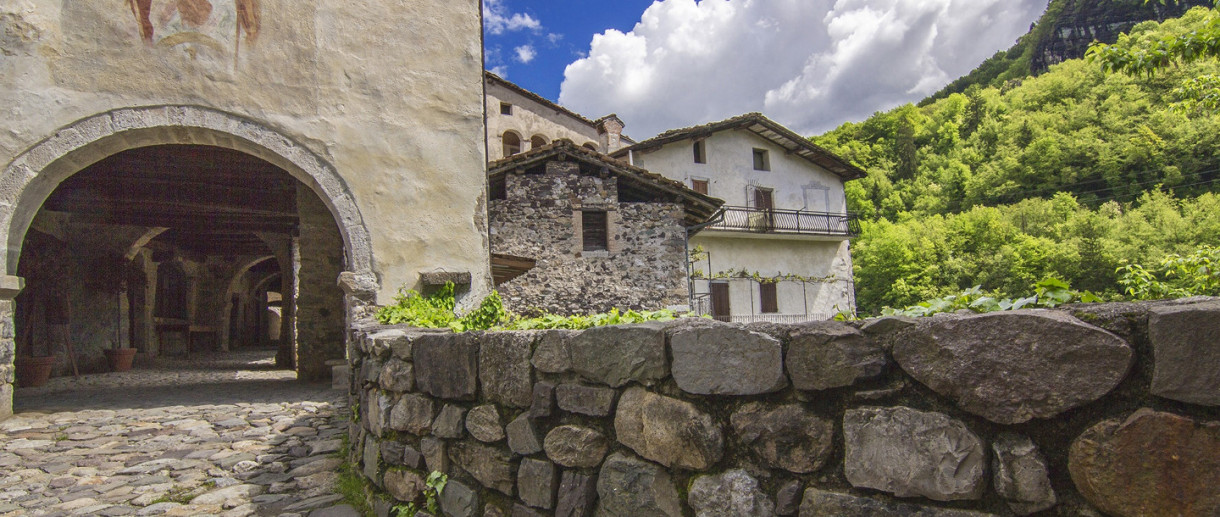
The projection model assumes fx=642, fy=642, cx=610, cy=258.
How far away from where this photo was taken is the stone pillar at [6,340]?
20.7 ft

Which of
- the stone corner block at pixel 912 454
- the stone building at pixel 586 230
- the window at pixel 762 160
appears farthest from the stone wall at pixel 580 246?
the stone corner block at pixel 912 454

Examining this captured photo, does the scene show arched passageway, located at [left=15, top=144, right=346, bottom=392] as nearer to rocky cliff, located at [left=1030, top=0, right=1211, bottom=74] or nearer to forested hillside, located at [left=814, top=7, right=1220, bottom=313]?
forested hillside, located at [left=814, top=7, right=1220, bottom=313]

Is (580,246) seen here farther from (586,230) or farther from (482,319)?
(482,319)

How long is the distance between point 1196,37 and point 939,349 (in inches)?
212

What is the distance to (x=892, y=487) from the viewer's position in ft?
4.64

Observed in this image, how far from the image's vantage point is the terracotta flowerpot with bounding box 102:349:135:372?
11672 mm

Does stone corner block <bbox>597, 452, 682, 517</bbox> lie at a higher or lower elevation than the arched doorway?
lower

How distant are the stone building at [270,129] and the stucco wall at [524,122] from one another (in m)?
13.0

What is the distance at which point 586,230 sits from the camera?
13.8 meters

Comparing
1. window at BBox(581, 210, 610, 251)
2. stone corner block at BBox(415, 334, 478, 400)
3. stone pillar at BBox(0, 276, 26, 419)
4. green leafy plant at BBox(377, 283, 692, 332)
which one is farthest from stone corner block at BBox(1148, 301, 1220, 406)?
window at BBox(581, 210, 610, 251)

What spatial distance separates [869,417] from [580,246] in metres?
12.2

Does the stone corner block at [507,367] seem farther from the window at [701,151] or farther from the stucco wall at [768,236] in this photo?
the window at [701,151]

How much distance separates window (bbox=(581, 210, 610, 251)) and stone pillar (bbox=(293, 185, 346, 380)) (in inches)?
210

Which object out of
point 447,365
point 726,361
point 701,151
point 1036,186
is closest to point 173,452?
point 447,365
